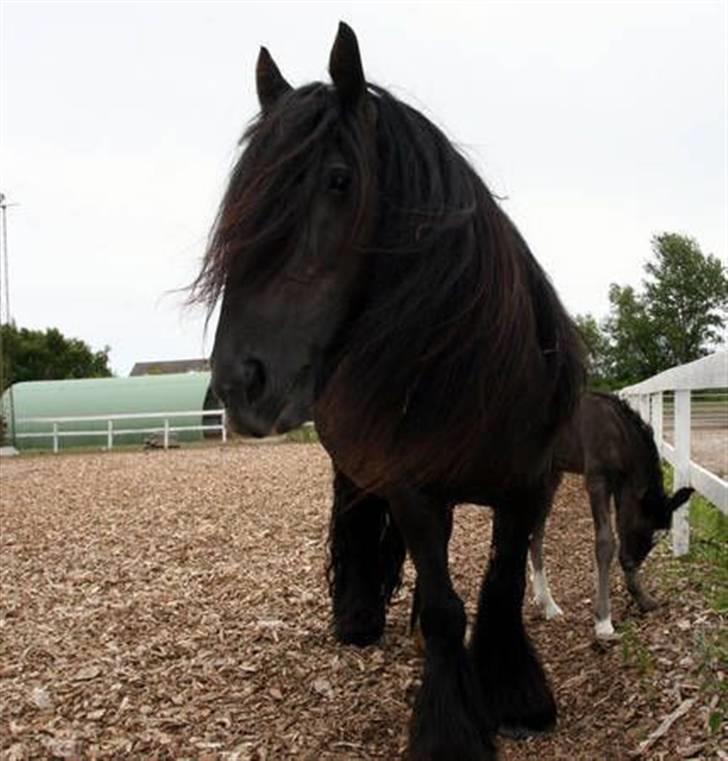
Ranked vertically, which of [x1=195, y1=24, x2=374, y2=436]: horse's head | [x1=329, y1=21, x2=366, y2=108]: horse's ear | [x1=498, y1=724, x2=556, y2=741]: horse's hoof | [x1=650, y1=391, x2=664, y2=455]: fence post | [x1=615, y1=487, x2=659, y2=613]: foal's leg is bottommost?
[x1=498, y1=724, x2=556, y2=741]: horse's hoof

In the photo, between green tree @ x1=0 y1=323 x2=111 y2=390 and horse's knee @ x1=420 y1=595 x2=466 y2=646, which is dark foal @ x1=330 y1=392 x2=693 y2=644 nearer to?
horse's knee @ x1=420 y1=595 x2=466 y2=646

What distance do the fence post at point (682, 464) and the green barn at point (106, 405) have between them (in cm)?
2127

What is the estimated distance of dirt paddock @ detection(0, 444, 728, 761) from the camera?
2.95 metres

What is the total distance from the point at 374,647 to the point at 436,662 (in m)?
1.33

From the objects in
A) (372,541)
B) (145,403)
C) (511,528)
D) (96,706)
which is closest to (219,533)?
(372,541)

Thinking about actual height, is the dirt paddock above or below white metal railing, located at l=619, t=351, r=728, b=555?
below

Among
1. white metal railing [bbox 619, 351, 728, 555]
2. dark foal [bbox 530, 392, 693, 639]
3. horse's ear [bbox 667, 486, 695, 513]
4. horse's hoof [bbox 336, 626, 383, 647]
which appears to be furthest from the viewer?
horse's ear [bbox 667, 486, 695, 513]

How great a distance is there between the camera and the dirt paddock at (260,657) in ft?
9.69

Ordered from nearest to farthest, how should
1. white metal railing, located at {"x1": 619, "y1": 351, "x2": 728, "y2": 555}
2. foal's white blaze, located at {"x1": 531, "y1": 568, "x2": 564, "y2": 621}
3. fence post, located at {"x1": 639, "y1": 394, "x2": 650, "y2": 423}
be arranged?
white metal railing, located at {"x1": 619, "y1": 351, "x2": 728, "y2": 555} < foal's white blaze, located at {"x1": 531, "y1": 568, "x2": 564, "y2": 621} < fence post, located at {"x1": 639, "y1": 394, "x2": 650, "y2": 423}

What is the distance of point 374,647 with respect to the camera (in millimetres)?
3971

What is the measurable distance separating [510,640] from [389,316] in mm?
1386

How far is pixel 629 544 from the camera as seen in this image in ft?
13.7

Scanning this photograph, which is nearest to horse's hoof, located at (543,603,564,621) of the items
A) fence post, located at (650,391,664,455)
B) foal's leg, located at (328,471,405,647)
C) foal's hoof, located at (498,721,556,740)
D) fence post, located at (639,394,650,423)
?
foal's leg, located at (328,471,405,647)

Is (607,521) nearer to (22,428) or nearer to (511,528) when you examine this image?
(511,528)
